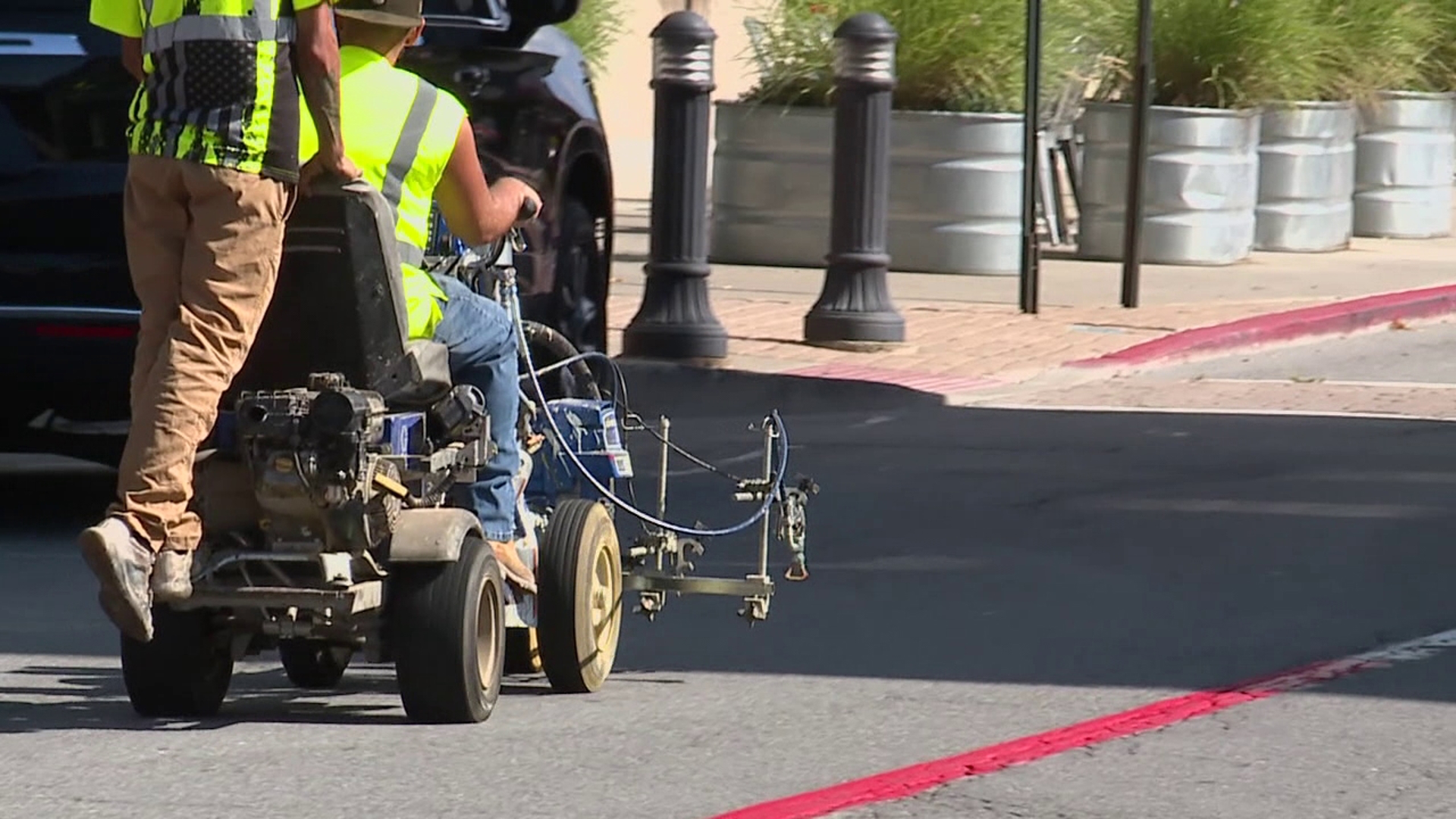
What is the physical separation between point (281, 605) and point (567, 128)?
402cm

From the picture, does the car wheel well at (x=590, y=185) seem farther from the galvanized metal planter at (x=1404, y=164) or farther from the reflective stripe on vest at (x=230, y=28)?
the galvanized metal planter at (x=1404, y=164)

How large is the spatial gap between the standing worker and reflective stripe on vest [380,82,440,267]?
6.7 inches

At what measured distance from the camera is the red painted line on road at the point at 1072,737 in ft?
16.9

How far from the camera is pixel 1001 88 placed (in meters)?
15.5

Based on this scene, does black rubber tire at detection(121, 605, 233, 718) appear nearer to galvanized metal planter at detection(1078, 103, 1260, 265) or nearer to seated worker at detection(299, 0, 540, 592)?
seated worker at detection(299, 0, 540, 592)

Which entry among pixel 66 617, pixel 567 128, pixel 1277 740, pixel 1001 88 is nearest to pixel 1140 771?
pixel 1277 740

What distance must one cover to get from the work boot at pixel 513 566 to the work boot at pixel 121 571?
88 centimetres

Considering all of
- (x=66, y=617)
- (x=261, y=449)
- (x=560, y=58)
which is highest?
(x=560, y=58)

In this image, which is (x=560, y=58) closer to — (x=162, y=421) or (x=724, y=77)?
(x=162, y=421)

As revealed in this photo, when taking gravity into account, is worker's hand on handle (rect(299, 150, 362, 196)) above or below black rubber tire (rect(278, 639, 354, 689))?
above

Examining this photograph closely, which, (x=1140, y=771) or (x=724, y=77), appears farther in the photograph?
(x=724, y=77)

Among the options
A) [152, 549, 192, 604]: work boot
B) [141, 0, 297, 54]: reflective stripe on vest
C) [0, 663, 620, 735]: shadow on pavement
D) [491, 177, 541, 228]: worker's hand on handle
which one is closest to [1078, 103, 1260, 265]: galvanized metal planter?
[0, 663, 620, 735]: shadow on pavement

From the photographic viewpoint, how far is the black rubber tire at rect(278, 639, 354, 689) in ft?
20.4

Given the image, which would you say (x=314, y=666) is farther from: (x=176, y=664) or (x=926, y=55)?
(x=926, y=55)
